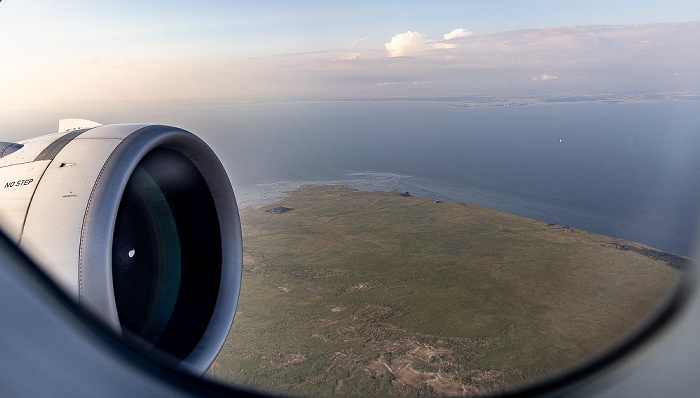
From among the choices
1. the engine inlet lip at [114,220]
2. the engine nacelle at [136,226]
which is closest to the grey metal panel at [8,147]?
the engine nacelle at [136,226]

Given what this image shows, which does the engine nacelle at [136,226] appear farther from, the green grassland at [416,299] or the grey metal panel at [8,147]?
the green grassland at [416,299]

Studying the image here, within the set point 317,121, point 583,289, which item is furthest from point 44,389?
point 317,121

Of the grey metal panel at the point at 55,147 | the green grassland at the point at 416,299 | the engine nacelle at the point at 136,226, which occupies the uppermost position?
the grey metal panel at the point at 55,147

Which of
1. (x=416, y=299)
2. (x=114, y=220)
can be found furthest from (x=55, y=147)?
(x=416, y=299)

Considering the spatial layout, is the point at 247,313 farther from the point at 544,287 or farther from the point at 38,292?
the point at 38,292

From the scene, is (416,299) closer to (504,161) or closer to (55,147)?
(55,147)

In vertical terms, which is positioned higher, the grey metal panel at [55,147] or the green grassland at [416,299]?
the grey metal panel at [55,147]
